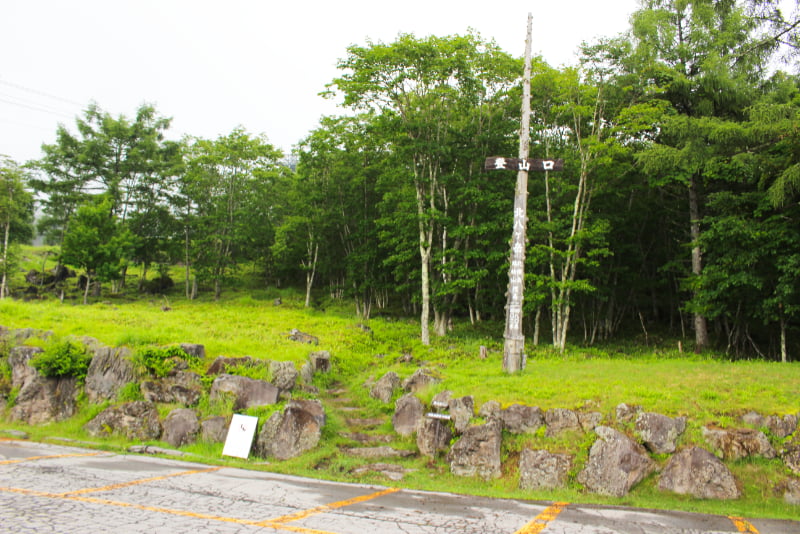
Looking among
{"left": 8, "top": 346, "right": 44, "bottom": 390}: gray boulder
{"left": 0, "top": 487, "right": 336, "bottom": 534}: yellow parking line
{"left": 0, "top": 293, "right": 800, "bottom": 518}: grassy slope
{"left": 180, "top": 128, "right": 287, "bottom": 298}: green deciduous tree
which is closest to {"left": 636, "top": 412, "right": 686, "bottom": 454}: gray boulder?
{"left": 0, "top": 293, "right": 800, "bottom": 518}: grassy slope

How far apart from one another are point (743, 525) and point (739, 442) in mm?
2124

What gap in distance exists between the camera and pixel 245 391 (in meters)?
11.2

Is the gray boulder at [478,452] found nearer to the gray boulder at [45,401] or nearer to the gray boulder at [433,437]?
the gray boulder at [433,437]

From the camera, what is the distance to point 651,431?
26.6 feet

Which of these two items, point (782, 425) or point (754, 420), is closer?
point (782, 425)

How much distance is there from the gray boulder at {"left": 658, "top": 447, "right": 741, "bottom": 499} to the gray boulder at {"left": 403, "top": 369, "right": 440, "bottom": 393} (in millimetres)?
5528

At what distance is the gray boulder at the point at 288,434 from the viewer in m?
9.87

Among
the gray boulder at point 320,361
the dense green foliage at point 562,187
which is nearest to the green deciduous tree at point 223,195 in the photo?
the dense green foliage at point 562,187

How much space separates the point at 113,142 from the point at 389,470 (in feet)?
115

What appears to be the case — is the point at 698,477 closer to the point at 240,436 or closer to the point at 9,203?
the point at 240,436

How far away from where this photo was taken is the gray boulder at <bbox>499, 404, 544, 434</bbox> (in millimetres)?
8875

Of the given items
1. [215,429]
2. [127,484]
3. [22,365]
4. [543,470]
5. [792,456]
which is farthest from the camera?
[22,365]

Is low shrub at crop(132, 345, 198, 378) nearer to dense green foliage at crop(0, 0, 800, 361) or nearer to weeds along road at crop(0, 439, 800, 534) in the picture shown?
weeds along road at crop(0, 439, 800, 534)

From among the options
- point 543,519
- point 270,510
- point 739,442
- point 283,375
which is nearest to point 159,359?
point 283,375
